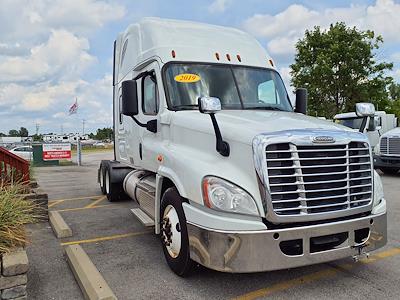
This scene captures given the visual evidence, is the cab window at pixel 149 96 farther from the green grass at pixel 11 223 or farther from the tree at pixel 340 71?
the tree at pixel 340 71

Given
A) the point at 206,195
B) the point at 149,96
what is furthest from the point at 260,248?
the point at 149,96

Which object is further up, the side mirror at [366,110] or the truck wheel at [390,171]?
the side mirror at [366,110]

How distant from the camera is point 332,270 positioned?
4.69 meters

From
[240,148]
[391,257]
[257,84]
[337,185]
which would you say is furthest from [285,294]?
[257,84]

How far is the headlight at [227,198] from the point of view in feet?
12.2

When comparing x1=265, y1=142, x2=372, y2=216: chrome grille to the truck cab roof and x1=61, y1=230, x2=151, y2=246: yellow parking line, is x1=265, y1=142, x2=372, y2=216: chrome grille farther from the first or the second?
x1=61, y1=230, x2=151, y2=246: yellow parking line

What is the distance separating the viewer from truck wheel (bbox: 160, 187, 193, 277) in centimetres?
429

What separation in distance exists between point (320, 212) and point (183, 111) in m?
2.13

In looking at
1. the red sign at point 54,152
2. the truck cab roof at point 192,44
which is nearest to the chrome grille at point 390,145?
the truck cab roof at point 192,44

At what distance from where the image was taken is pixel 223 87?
5.36 metres

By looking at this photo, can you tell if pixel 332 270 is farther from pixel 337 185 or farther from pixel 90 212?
pixel 90 212

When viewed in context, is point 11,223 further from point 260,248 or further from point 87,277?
point 260,248

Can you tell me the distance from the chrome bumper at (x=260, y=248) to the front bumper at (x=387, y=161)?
35.9ft

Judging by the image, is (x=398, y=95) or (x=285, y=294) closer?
(x=285, y=294)
